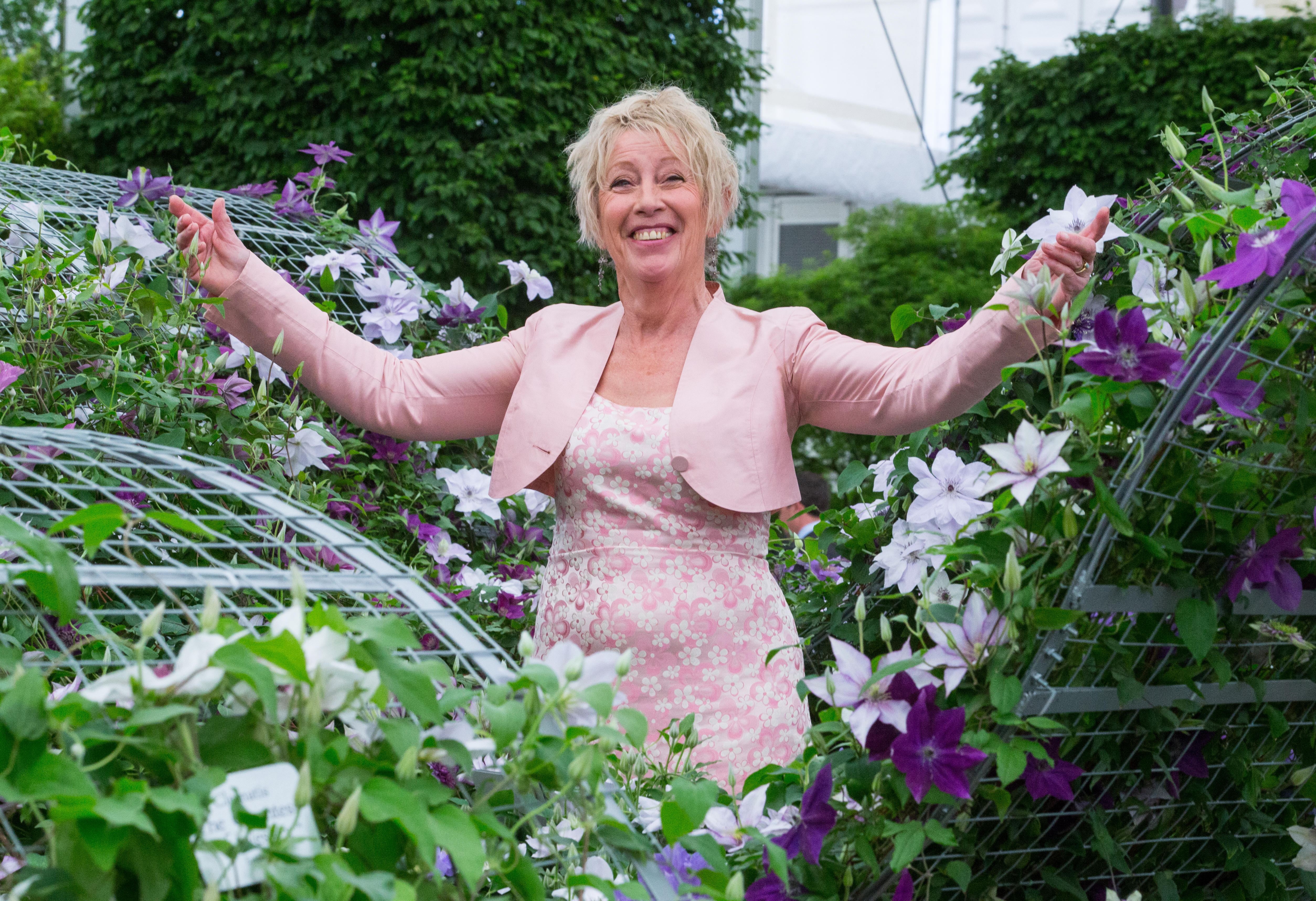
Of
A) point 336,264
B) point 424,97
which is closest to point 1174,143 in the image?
point 336,264

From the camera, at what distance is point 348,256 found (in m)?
2.44

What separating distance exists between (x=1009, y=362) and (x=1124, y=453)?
385mm

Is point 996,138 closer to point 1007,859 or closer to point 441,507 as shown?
point 441,507

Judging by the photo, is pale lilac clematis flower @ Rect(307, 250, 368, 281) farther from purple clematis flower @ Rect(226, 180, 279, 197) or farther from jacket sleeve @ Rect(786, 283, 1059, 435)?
jacket sleeve @ Rect(786, 283, 1059, 435)

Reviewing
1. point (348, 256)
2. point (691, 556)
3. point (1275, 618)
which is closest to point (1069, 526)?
point (1275, 618)

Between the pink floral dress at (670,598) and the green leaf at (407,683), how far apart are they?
79cm

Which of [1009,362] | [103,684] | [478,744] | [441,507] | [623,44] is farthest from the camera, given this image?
[623,44]

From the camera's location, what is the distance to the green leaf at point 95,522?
Result: 78cm

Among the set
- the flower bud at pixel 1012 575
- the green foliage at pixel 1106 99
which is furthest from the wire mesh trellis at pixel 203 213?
the green foliage at pixel 1106 99

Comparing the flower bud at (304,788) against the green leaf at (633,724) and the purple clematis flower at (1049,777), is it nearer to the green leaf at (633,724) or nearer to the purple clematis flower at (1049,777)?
the green leaf at (633,724)

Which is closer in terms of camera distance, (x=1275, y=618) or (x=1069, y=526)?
(x=1069, y=526)

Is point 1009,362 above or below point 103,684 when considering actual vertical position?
above

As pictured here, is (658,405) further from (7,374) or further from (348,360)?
(7,374)

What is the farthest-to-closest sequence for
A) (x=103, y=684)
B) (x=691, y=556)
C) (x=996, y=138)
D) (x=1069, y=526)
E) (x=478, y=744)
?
(x=996, y=138)
(x=691, y=556)
(x=1069, y=526)
(x=478, y=744)
(x=103, y=684)
